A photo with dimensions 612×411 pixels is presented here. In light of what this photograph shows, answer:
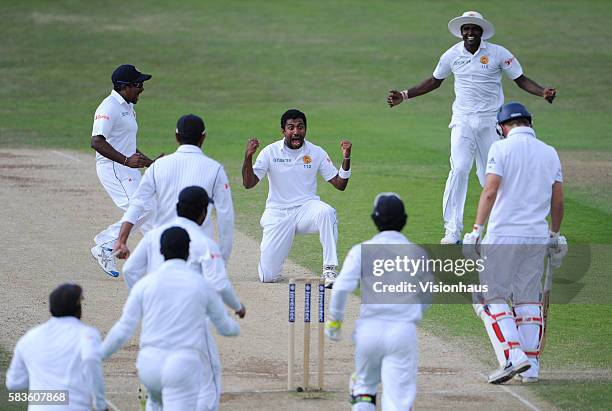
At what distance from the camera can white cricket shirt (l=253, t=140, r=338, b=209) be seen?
12.7m

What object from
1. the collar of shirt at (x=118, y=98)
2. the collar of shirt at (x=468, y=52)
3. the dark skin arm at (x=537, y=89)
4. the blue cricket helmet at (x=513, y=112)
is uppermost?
the collar of shirt at (x=468, y=52)

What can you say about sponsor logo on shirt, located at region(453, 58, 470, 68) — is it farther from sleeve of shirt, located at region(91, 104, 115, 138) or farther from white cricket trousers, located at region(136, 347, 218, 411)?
white cricket trousers, located at region(136, 347, 218, 411)

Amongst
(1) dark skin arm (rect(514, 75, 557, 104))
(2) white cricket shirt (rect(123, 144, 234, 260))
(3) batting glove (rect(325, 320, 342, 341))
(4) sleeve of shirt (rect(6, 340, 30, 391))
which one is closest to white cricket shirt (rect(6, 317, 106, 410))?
(4) sleeve of shirt (rect(6, 340, 30, 391))

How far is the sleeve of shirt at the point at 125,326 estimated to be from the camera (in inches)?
283

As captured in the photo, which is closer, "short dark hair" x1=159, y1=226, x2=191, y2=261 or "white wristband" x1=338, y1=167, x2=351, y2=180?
"short dark hair" x1=159, y1=226, x2=191, y2=261

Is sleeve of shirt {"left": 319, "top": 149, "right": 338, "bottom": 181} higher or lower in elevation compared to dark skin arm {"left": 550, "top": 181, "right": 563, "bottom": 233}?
higher

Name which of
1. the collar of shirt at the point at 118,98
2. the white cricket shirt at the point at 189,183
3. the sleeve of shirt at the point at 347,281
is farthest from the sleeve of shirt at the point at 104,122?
the sleeve of shirt at the point at 347,281

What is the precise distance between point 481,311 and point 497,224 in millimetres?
716

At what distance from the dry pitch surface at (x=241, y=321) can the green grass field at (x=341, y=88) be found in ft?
2.04

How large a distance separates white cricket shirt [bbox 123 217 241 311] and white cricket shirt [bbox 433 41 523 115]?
253 inches

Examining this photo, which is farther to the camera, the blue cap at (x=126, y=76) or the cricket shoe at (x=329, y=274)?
the blue cap at (x=126, y=76)

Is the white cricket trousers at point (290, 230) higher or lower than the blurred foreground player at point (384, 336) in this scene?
higher

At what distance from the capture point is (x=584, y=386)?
9344 mm

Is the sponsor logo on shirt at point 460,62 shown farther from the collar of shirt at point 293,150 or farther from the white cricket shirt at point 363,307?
the white cricket shirt at point 363,307
